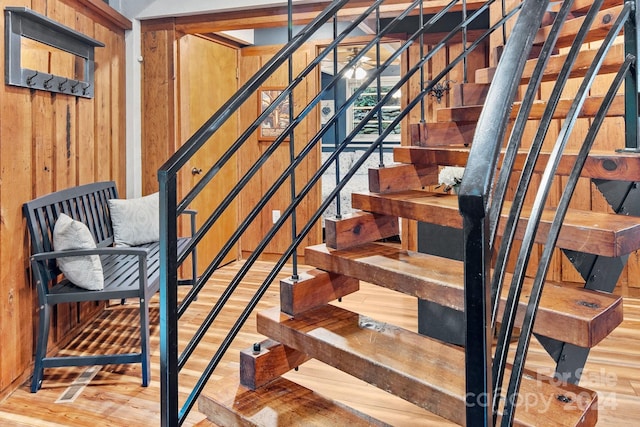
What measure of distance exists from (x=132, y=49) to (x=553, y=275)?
3820 millimetres

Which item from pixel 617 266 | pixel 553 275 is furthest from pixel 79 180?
pixel 553 275

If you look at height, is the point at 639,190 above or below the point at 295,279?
above

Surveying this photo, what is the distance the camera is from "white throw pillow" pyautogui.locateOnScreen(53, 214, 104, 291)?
2410mm

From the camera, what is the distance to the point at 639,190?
1.42 meters

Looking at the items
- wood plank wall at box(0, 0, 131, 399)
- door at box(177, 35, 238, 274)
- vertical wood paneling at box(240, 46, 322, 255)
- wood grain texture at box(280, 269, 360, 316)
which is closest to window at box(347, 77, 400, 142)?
vertical wood paneling at box(240, 46, 322, 255)

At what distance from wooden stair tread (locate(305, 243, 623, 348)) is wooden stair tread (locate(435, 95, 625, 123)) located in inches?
23.2

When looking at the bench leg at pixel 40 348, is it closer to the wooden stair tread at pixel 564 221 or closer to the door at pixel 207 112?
the wooden stair tread at pixel 564 221

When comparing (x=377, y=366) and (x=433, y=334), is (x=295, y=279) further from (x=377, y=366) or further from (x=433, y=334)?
(x=433, y=334)

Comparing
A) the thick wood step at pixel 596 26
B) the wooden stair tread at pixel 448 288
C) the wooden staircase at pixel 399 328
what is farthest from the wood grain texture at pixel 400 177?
the thick wood step at pixel 596 26

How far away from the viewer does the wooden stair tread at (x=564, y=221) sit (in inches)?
47.8

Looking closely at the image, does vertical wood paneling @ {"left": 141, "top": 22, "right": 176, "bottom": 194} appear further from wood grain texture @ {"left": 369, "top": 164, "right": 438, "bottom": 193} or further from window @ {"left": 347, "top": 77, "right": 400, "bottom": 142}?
window @ {"left": 347, "top": 77, "right": 400, "bottom": 142}

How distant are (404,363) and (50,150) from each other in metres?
2.45

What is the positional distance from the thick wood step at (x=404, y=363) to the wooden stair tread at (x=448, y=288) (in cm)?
14

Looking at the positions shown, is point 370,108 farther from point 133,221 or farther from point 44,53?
point 44,53
